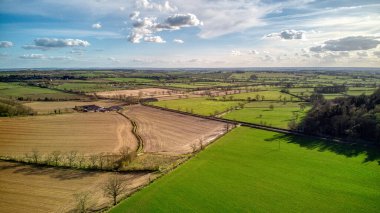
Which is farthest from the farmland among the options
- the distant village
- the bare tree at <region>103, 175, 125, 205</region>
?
the distant village

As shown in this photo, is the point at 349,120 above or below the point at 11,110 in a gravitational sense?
below

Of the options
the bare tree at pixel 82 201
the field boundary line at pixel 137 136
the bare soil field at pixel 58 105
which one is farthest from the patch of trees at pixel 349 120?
the bare soil field at pixel 58 105

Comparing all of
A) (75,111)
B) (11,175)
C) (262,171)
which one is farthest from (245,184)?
(75,111)

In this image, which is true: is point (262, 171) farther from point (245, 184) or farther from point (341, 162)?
point (341, 162)

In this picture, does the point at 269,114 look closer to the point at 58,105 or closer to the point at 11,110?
the point at 58,105

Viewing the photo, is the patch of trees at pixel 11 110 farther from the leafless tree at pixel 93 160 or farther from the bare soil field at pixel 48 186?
the leafless tree at pixel 93 160

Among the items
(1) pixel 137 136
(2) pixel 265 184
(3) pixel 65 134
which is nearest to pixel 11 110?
(3) pixel 65 134

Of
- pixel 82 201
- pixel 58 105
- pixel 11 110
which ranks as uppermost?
pixel 11 110
